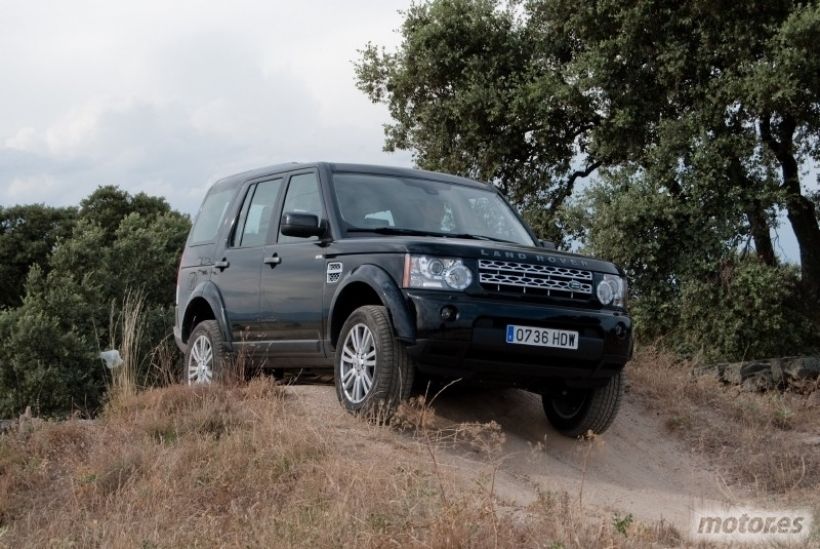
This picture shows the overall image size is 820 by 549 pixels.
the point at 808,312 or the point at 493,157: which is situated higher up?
the point at 493,157

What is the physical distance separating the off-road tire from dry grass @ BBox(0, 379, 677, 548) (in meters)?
0.68

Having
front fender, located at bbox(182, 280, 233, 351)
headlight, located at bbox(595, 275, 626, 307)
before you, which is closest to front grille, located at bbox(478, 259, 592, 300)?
headlight, located at bbox(595, 275, 626, 307)

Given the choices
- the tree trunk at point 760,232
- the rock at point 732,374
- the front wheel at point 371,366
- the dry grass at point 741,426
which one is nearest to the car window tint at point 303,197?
the front wheel at point 371,366

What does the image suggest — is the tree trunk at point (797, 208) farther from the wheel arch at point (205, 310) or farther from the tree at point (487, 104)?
the wheel arch at point (205, 310)

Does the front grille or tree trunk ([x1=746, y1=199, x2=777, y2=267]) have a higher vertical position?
tree trunk ([x1=746, y1=199, x2=777, y2=267])

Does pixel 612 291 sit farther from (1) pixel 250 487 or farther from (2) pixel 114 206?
(2) pixel 114 206

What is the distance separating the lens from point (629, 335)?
25.0 feet

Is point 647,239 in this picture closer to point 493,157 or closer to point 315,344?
point 493,157

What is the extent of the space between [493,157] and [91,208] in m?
21.9

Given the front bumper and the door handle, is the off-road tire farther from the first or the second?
the front bumper

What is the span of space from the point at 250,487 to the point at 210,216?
4197 millimetres

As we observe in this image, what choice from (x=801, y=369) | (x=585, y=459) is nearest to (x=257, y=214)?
(x=585, y=459)

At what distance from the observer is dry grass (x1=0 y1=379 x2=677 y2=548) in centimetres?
541

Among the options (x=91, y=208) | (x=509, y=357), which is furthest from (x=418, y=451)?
(x=91, y=208)
